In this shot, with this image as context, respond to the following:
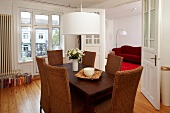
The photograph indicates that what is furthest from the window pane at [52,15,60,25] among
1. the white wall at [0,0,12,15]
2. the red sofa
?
the red sofa

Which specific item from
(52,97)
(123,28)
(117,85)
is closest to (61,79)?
(52,97)

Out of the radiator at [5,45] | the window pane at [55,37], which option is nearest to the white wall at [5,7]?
the radiator at [5,45]

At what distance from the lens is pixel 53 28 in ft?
16.5

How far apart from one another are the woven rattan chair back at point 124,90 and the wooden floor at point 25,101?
123 cm

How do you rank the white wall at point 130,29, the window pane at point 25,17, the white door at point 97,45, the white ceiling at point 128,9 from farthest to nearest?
the white wall at point 130,29 < the white ceiling at point 128,9 < the white door at point 97,45 < the window pane at point 25,17

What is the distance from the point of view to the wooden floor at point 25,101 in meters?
2.62

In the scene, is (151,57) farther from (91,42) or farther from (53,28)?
(53,28)

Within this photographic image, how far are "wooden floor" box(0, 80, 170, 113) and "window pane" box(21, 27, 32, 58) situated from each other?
1226mm

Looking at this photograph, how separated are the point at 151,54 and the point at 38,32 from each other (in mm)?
3570

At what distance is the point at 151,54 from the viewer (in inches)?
111

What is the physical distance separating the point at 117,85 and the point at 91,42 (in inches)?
138

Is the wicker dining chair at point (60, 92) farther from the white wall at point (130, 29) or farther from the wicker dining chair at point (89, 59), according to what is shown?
the white wall at point (130, 29)

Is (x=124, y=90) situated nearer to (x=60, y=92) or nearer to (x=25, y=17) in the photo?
(x=60, y=92)

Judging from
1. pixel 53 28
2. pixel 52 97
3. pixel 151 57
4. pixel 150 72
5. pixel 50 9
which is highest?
pixel 50 9
